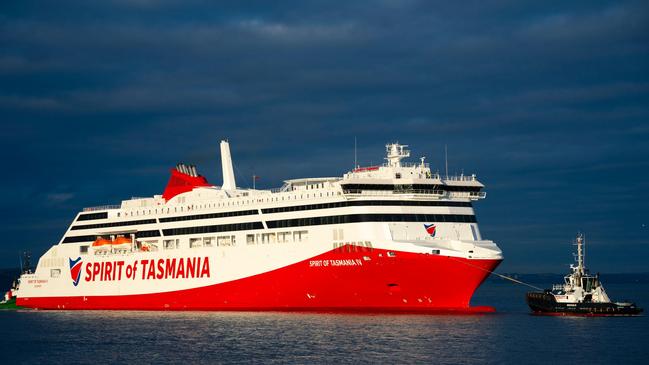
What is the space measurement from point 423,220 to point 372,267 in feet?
17.0

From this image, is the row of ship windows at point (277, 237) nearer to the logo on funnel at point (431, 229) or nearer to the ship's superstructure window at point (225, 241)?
the ship's superstructure window at point (225, 241)

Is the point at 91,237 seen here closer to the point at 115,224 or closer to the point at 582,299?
the point at 115,224

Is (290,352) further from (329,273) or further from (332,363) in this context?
(329,273)

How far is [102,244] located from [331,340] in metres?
33.0

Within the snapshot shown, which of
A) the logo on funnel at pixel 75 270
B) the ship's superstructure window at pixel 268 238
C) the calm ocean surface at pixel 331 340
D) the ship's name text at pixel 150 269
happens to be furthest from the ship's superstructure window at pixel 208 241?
the logo on funnel at pixel 75 270

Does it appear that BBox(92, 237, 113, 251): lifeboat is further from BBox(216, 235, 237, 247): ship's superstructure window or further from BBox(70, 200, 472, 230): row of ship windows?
BBox(216, 235, 237, 247): ship's superstructure window

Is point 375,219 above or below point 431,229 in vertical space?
above

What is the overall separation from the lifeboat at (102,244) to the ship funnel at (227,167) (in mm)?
10610

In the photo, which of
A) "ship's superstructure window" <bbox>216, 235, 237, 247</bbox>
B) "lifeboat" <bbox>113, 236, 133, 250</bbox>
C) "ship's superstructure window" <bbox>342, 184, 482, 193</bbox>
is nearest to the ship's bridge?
"ship's superstructure window" <bbox>342, 184, 482, 193</bbox>

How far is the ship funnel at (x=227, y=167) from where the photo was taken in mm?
74125

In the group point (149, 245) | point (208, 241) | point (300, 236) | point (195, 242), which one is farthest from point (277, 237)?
point (149, 245)

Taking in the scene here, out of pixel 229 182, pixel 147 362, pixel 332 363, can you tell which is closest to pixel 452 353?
pixel 332 363

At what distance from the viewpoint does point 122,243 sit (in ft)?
239

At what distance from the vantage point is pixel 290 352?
144 ft
